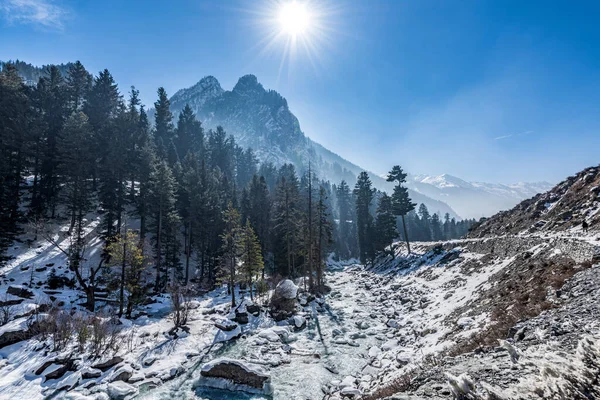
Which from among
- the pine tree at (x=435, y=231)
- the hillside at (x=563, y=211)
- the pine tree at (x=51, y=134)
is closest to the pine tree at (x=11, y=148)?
the pine tree at (x=51, y=134)

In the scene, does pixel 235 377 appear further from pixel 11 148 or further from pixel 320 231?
pixel 11 148

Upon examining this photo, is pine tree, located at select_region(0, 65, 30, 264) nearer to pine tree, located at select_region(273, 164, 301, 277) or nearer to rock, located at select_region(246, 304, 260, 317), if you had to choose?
rock, located at select_region(246, 304, 260, 317)

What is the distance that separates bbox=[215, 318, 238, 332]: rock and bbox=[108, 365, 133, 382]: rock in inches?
312

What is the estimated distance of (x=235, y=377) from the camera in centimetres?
1366

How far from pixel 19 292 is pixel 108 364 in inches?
491

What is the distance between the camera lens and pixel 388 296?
28266mm

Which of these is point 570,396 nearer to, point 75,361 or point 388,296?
point 75,361

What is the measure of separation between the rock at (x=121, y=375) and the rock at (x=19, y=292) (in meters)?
13.0

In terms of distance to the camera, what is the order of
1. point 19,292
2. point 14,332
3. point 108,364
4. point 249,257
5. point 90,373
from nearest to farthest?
point 90,373, point 108,364, point 14,332, point 19,292, point 249,257

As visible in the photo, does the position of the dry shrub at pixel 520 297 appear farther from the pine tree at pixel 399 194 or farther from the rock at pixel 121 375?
the pine tree at pixel 399 194

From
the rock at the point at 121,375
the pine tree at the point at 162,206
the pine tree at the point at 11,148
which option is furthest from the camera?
the pine tree at the point at 162,206

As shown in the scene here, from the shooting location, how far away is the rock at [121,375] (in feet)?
46.0

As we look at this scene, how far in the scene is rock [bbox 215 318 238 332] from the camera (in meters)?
21.8

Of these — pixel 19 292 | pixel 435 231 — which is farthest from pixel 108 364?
pixel 435 231
